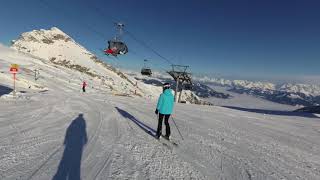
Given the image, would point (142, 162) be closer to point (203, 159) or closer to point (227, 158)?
point (203, 159)

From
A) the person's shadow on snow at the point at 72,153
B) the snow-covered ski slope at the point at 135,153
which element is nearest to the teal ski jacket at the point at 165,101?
the snow-covered ski slope at the point at 135,153

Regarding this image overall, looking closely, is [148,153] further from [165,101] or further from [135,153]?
[165,101]

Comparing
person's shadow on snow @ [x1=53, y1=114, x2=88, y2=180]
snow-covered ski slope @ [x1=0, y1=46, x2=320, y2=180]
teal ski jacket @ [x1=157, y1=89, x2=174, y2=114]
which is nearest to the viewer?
person's shadow on snow @ [x1=53, y1=114, x2=88, y2=180]

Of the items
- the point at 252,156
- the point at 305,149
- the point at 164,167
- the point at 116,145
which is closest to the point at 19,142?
the point at 116,145

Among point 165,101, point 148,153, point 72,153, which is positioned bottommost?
point 148,153

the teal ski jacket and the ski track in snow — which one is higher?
the teal ski jacket

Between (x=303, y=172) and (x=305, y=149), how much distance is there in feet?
12.3

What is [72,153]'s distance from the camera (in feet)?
26.4

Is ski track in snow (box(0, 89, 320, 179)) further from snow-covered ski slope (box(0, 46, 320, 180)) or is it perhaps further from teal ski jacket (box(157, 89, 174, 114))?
teal ski jacket (box(157, 89, 174, 114))

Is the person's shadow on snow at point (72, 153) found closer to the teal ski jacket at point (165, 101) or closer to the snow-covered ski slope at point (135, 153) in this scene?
the snow-covered ski slope at point (135, 153)

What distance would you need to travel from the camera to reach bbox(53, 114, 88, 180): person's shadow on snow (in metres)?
6.35

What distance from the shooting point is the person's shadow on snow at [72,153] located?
6352mm

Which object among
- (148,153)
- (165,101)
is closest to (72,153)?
(148,153)

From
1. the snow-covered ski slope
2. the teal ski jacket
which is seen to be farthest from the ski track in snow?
the teal ski jacket
